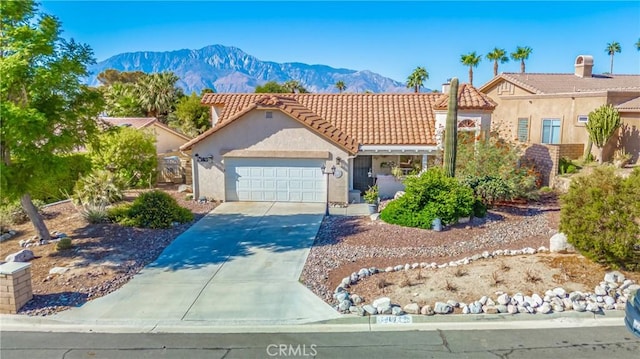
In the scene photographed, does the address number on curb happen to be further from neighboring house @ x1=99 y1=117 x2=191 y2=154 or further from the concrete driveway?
neighboring house @ x1=99 y1=117 x2=191 y2=154

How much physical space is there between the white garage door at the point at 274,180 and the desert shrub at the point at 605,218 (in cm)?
1065

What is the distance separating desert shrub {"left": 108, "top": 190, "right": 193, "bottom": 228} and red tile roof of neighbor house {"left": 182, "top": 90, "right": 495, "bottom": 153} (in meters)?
4.58

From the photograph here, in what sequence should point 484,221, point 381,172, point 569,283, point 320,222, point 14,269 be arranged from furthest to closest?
point 381,172 → point 320,222 → point 484,221 → point 569,283 → point 14,269

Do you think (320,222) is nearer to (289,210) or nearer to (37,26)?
(289,210)

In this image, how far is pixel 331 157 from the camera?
19.3 m

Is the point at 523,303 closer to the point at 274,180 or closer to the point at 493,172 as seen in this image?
the point at 493,172

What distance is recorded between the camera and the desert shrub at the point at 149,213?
14.7 m

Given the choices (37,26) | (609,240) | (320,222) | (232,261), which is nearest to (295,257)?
(232,261)

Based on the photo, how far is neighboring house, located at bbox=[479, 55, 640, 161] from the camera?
76.0 ft

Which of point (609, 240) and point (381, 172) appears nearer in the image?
point (609, 240)

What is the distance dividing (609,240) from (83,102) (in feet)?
44.6

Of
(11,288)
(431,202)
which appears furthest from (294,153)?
(11,288)

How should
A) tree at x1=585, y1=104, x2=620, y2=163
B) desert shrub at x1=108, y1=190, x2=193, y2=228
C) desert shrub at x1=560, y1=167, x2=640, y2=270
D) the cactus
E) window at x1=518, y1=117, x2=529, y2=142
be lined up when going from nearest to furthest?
desert shrub at x1=560, y1=167, x2=640, y2=270, desert shrub at x1=108, y1=190, x2=193, y2=228, the cactus, tree at x1=585, y1=104, x2=620, y2=163, window at x1=518, y1=117, x2=529, y2=142

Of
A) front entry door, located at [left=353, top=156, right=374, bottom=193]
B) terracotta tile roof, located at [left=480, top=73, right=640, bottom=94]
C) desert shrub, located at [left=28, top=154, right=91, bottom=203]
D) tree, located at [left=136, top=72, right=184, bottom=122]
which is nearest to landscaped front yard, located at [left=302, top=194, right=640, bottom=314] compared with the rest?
front entry door, located at [left=353, top=156, right=374, bottom=193]
